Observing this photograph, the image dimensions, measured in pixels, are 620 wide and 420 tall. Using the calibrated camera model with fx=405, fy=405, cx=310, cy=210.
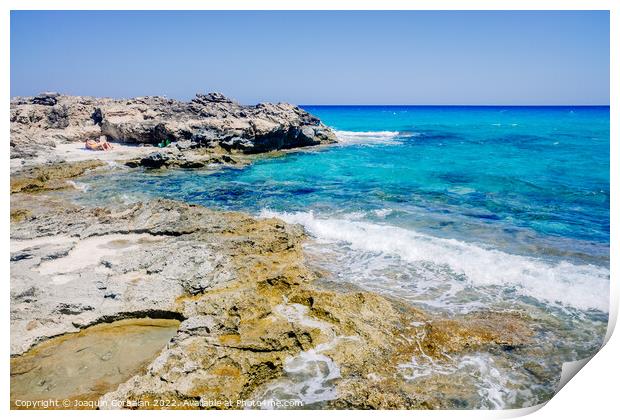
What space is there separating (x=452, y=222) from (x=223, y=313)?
27.7 ft

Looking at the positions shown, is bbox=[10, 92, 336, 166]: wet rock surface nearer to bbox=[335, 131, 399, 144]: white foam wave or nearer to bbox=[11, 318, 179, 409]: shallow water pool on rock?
bbox=[335, 131, 399, 144]: white foam wave

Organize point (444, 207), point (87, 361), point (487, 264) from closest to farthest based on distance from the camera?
point (87, 361) < point (487, 264) < point (444, 207)

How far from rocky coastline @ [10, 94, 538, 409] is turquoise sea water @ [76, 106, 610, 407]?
637mm

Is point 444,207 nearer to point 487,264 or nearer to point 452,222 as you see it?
point 452,222

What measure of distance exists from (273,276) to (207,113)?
Answer: 29.9 meters

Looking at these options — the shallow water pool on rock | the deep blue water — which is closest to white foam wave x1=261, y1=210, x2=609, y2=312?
the deep blue water

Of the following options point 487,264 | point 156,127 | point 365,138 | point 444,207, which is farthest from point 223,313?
point 365,138

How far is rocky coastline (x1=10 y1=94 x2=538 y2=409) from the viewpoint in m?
4.56

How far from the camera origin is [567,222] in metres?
12.2

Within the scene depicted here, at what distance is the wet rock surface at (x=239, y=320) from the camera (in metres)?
4.53

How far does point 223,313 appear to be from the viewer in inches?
227

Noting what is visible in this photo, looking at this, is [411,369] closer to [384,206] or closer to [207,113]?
[384,206]
